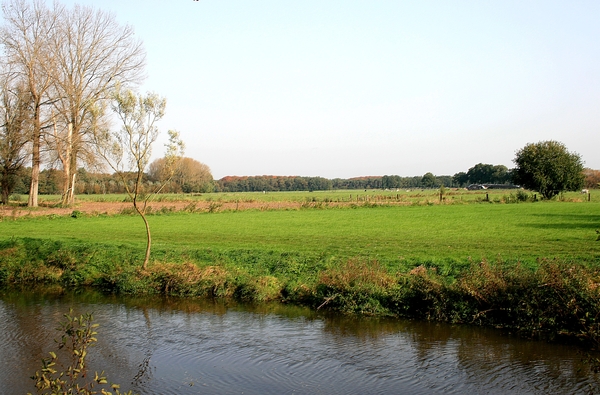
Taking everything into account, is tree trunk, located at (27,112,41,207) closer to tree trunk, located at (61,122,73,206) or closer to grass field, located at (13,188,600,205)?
tree trunk, located at (61,122,73,206)

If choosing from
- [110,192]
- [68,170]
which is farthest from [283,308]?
[110,192]

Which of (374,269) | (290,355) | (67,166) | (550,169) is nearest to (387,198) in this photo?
(550,169)

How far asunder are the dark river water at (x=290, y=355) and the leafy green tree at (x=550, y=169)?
6992cm

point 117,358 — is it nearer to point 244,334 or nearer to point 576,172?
point 244,334

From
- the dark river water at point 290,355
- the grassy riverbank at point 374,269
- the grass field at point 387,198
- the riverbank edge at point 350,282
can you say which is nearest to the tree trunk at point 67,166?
the grass field at point 387,198

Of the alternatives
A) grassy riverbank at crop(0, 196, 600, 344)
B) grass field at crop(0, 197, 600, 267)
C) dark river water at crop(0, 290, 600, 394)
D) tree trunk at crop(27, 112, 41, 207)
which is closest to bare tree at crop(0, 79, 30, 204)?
tree trunk at crop(27, 112, 41, 207)

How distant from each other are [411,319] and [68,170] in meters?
47.4

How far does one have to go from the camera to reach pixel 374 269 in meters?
16.2

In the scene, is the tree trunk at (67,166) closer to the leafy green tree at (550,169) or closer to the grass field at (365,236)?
the grass field at (365,236)

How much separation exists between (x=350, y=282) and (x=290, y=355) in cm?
444

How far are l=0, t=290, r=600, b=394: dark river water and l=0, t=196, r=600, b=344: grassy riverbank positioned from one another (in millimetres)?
829

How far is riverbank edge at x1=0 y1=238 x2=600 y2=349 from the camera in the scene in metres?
13.0

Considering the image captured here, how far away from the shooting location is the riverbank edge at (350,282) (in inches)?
514

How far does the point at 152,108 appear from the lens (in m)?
17.8
